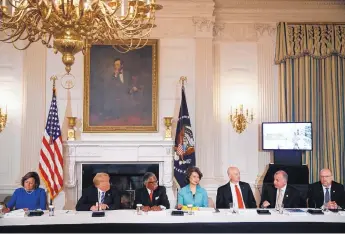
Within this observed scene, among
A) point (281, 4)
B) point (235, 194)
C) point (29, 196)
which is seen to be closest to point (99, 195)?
point (29, 196)

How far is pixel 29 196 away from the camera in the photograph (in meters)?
5.79

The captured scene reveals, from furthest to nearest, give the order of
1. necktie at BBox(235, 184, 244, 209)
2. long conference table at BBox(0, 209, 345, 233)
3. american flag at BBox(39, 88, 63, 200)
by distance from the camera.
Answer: american flag at BBox(39, 88, 63, 200) < necktie at BBox(235, 184, 244, 209) < long conference table at BBox(0, 209, 345, 233)

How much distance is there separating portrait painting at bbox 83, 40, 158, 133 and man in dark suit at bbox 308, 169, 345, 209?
3212mm

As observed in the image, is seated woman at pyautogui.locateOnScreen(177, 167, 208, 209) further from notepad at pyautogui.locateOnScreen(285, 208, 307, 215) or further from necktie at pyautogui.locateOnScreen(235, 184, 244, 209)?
notepad at pyautogui.locateOnScreen(285, 208, 307, 215)

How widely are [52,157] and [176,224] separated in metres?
3.86

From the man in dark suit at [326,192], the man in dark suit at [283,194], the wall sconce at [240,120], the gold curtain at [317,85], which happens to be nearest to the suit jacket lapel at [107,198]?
the man in dark suit at [283,194]

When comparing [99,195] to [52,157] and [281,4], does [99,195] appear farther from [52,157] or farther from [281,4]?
[281,4]

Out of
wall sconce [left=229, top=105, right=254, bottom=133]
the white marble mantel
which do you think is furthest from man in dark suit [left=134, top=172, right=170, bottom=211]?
wall sconce [left=229, top=105, right=254, bottom=133]

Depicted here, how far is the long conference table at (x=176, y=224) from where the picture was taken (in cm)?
450

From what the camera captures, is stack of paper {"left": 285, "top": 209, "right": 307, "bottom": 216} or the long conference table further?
stack of paper {"left": 285, "top": 209, "right": 307, "bottom": 216}

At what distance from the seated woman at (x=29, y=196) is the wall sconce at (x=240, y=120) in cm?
392

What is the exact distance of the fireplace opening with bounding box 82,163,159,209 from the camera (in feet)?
26.8

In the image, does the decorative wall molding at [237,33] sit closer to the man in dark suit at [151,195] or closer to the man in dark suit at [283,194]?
the man in dark suit at [283,194]

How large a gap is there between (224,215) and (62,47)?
2.36 metres
